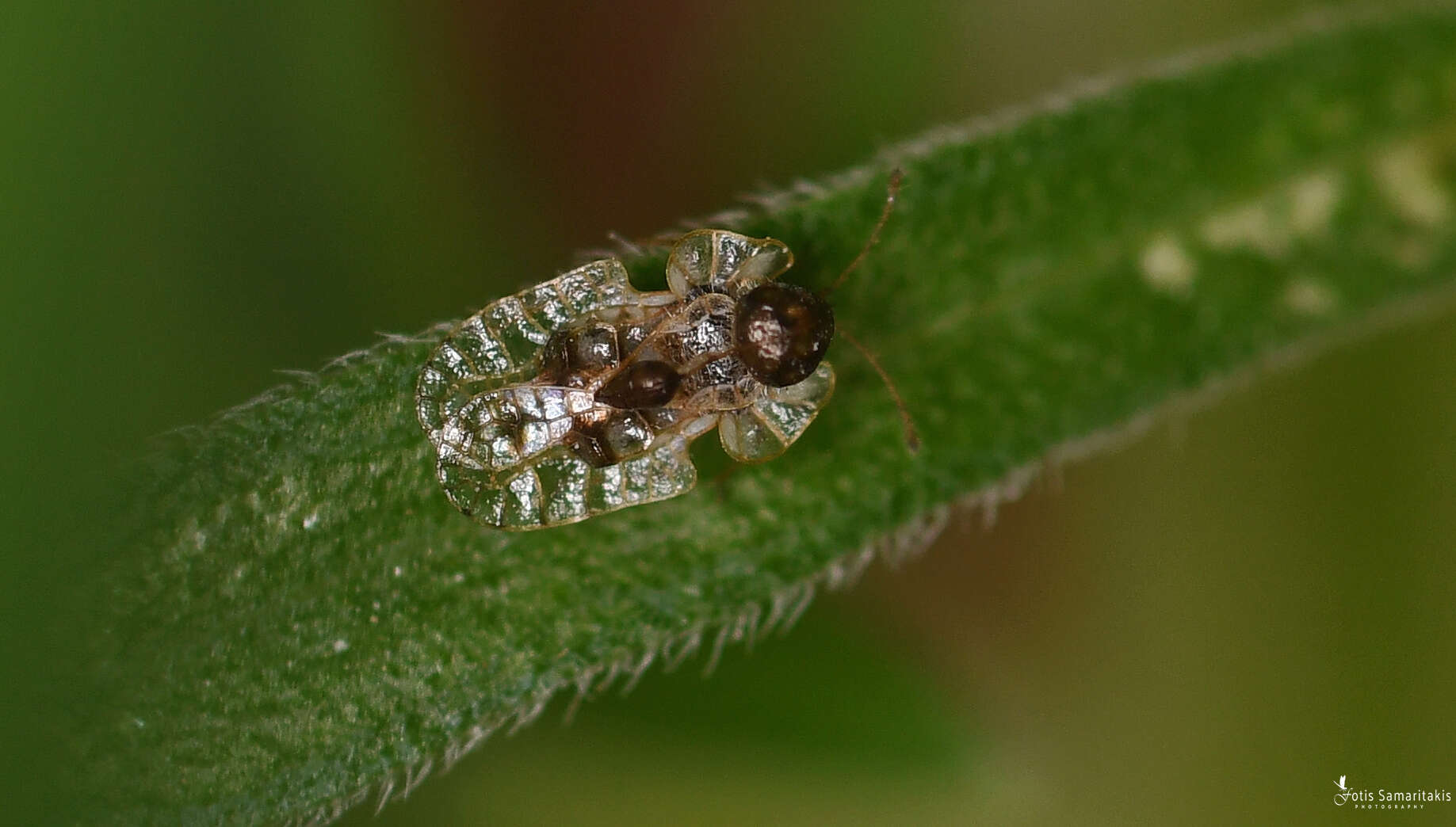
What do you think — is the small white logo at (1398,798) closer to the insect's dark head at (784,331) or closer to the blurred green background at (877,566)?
the blurred green background at (877,566)

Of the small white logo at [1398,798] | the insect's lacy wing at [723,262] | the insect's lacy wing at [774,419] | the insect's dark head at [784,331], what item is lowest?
the small white logo at [1398,798]

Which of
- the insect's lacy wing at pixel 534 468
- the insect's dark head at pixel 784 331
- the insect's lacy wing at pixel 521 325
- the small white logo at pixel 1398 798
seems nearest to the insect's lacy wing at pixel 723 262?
the insect's dark head at pixel 784 331

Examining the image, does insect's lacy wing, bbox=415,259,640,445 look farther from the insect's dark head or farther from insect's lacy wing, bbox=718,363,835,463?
insect's lacy wing, bbox=718,363,835,463

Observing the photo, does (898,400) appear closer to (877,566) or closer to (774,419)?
(774,419)

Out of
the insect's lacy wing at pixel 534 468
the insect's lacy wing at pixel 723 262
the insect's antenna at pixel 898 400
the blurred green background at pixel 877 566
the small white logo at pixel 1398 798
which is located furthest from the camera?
the small white logo at pixel 1398 798

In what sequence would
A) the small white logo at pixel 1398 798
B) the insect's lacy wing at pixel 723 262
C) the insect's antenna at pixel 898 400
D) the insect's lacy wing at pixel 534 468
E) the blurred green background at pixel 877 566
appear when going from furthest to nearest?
1. the small white logo at pixel 1398 798
2. the blurred green background at pixel 877 566
3. the insect's lacy wing at pixel 723 262
4. the insect's antenna at pixel 898 400
5. the insect's lacy wing at pixel 534 468

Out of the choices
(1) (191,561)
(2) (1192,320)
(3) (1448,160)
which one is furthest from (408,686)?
(3) (1448,160)
